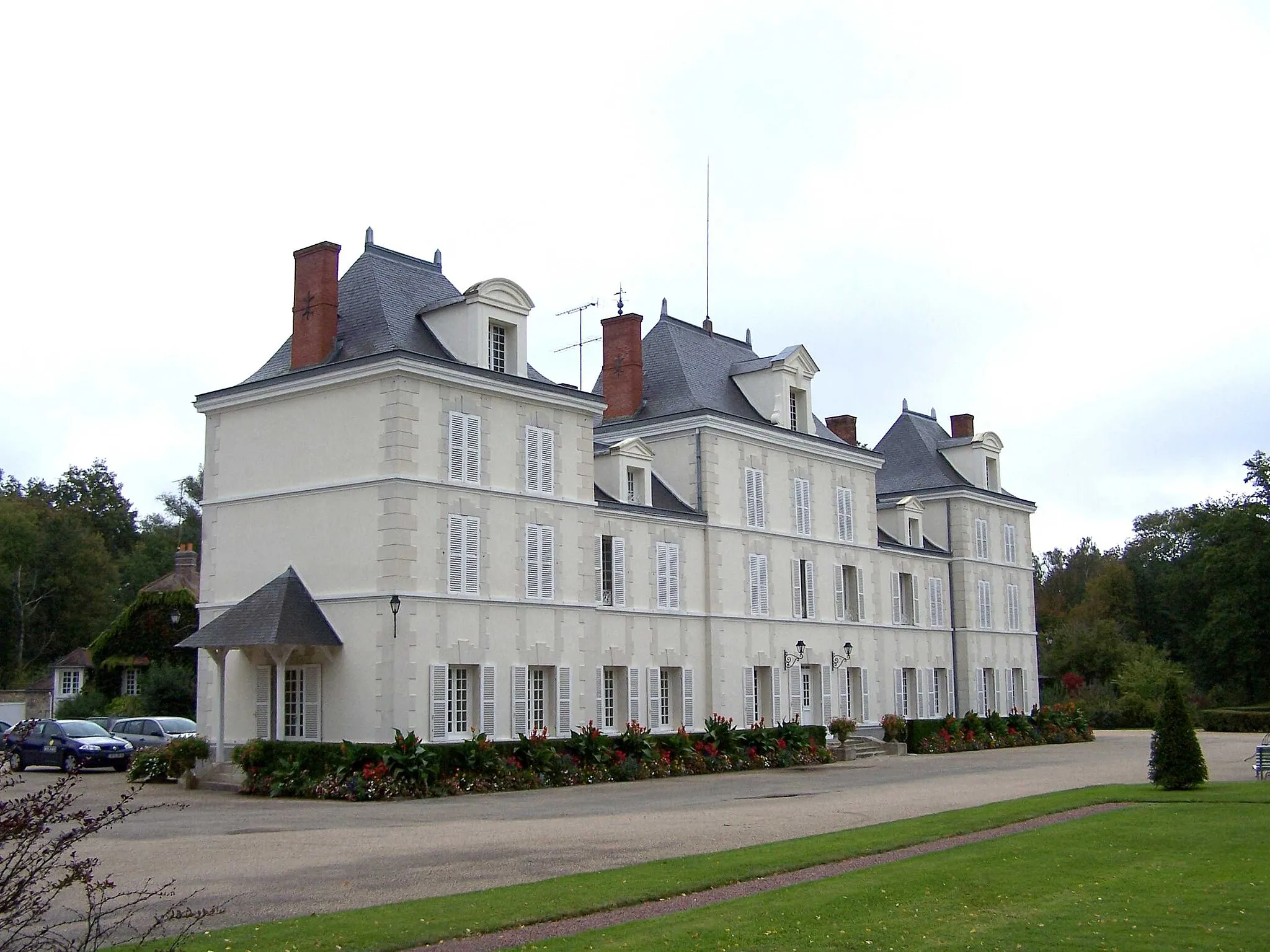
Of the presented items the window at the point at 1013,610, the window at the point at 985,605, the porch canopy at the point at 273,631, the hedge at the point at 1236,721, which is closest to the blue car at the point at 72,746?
the porch canopy at the point at 273,631

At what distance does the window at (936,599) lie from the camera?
4262 cm

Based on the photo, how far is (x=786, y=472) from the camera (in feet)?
118

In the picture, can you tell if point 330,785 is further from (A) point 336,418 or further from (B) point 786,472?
(B) point 786,472

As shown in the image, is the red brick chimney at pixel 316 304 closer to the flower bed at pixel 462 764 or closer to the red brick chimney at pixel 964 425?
the flower bed at pixel 462 764

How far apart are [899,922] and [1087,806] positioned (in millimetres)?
9844

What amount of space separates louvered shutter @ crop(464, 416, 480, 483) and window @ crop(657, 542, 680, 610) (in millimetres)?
7002

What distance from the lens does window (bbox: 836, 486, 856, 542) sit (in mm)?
37969

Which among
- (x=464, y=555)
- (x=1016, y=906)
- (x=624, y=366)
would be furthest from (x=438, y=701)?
(x=1016, y=906)

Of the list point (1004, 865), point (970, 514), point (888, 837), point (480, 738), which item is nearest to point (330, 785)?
point (480, 738)

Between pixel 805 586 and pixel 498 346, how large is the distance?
13174 mm

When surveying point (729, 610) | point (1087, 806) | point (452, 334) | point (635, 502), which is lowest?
point (1087, 806)

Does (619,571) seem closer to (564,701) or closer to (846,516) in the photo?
(564,701)

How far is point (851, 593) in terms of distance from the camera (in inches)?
1519

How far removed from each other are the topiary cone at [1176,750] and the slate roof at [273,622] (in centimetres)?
1452
